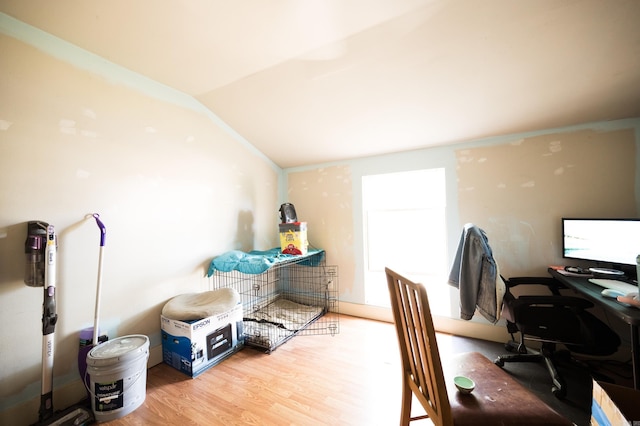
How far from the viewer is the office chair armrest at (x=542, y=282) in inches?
75.6

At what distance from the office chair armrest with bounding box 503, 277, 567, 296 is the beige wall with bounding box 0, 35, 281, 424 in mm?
2825

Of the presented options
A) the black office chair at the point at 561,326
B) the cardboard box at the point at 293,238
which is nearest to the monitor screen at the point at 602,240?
the black office chair at the point at 561,326

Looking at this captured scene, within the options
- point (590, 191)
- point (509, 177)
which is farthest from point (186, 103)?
point (590, 191)

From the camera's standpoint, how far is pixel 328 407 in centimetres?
151

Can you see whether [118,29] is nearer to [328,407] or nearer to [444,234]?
[328,407]

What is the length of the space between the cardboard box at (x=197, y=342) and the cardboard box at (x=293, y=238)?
2.83 ft

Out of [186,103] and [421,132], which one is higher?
[186,103]

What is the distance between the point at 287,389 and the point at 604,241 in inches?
104

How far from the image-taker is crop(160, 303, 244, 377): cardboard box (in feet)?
5.97

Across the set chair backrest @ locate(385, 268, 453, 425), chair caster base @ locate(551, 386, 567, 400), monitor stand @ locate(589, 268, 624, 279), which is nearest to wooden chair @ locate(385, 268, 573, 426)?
chair backrest @ locate(385, 268, 453, 425)

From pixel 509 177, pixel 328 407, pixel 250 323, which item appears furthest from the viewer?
pixel 250 323

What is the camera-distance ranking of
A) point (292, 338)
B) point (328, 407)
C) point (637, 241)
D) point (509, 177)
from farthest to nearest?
point (292, 338) < point (509, 177) < point (637, 241) < point (328, 407)

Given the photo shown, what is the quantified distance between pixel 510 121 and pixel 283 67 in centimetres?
202

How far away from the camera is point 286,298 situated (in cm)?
336
